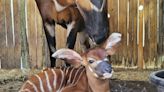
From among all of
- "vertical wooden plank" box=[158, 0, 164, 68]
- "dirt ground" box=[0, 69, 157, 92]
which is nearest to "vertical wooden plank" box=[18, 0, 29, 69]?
"dirt ground" box=[0, 69, 157, 92]

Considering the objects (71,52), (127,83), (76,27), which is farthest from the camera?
(127,83)

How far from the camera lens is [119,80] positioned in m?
4.46

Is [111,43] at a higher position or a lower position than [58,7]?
lower

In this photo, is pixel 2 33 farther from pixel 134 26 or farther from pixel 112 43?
pixel 112 43

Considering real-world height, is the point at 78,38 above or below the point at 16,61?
above

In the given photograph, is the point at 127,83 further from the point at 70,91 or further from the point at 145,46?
the point at 70,91

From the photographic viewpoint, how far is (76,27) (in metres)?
3.26

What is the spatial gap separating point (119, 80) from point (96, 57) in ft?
6.91

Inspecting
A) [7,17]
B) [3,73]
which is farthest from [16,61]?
[7,17]

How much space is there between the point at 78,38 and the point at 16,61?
1604mm

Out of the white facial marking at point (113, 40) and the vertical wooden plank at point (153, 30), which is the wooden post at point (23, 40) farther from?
the white facial marking at point (113, 40)

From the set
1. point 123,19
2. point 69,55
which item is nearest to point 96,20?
point 69,55

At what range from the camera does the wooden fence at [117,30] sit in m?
4.61

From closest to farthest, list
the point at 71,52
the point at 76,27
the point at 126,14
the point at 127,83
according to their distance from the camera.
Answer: the point at 71,52
the point at 76,27
the point at 127,83
the point at 126,14
